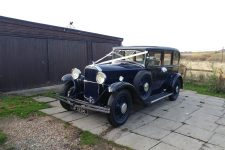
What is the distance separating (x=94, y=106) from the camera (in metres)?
4.89

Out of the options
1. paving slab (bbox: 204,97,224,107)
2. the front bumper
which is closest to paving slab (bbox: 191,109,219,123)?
paving slab (bbox: 204,97,224,107)

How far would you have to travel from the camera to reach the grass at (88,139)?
169 inches

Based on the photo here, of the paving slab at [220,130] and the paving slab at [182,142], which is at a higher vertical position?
the paving slab at [182,142]

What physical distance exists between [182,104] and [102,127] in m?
3.70

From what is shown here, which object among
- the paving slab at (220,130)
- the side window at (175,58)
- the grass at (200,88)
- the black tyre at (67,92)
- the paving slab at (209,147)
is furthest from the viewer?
the grass at (200,88)

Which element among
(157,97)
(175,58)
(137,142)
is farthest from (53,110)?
(175,58)

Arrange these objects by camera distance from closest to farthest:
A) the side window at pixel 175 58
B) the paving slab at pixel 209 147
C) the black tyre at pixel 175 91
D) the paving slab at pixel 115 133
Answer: the paving slab at pixel 209 147 < the paving slab at pixel 115 133 < the black tyre at pixel 175 91 < the side window at pixel 175 58

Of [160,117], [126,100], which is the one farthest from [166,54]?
[126,100]

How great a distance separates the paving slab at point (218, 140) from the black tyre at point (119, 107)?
200 centimetres

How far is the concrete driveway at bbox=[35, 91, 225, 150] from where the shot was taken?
4.39m

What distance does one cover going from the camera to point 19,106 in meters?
6.37

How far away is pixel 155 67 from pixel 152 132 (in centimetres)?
249

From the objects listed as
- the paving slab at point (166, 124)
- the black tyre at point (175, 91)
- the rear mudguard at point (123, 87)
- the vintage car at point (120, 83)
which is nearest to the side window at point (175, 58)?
the vintage car at point (120, 83)

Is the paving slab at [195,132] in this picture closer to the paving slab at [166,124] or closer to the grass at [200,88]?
the paving slab at [166,124]
